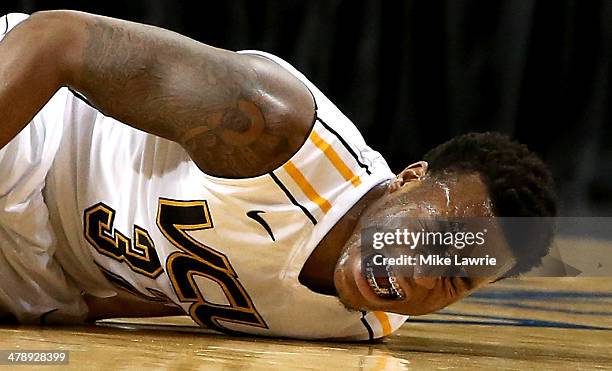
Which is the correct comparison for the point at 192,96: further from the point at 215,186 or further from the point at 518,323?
the point at 518,323

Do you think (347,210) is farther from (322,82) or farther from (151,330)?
(322,82)

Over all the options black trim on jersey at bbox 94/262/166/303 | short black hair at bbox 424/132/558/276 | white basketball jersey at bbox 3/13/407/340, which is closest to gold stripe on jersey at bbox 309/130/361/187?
white basketball jersey at bbox 3/13/407/340

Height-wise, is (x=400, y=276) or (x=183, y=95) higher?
(x=183, y=95)

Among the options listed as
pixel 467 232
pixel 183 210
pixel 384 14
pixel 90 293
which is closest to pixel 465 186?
pixel 467 232

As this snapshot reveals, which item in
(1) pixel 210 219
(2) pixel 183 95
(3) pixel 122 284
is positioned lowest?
(3) pixel 122 284

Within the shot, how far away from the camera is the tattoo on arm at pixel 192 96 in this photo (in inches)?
53.3

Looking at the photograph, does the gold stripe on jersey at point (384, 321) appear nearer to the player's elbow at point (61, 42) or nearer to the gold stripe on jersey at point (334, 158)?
the gold stripe on jersey at point (334, 158)

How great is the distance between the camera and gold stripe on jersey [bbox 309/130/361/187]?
144 centimetres

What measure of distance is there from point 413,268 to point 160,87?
0.40m

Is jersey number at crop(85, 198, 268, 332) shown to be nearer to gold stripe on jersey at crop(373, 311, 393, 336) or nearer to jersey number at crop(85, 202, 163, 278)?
jersey number at crop(85, 202, 163, 278)

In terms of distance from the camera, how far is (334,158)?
146 centimetres

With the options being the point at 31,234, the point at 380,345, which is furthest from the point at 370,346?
the point at 31,234

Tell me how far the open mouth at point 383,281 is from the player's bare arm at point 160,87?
0.60 feet

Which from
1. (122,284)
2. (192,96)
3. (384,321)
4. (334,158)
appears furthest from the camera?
(122,284)
